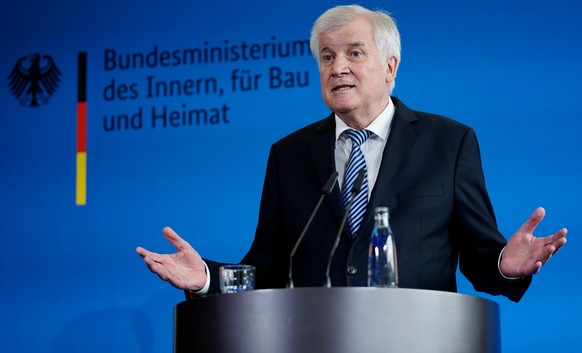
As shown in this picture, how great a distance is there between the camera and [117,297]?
4.23 meters

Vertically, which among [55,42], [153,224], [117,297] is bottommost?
[117,297]

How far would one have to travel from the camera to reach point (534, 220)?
2.37m

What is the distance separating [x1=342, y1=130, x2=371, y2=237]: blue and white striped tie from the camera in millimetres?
2812

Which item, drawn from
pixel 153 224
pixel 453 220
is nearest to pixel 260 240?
pixel 453 220

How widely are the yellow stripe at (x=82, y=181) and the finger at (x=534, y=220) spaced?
8.33 feet

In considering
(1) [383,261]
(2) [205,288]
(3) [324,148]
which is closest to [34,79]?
(3) [324,148]

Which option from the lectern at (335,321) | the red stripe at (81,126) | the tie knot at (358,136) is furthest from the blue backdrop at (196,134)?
the lectern at (335,321)

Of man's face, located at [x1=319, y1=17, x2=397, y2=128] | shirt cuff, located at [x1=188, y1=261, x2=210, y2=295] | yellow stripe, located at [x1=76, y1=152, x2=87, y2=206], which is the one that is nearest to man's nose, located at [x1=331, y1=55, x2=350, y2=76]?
man's face, located at [x1=319, y1=17, x2=397, y2=128]

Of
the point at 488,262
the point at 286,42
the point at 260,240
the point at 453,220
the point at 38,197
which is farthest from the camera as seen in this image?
the point at 38,197

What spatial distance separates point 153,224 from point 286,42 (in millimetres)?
1031

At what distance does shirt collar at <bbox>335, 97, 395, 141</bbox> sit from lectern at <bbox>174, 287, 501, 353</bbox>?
1.00 meters

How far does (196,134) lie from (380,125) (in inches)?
57.0

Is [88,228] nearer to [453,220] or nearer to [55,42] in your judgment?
[55,42]

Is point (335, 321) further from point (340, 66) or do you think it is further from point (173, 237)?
point (340, 66)
